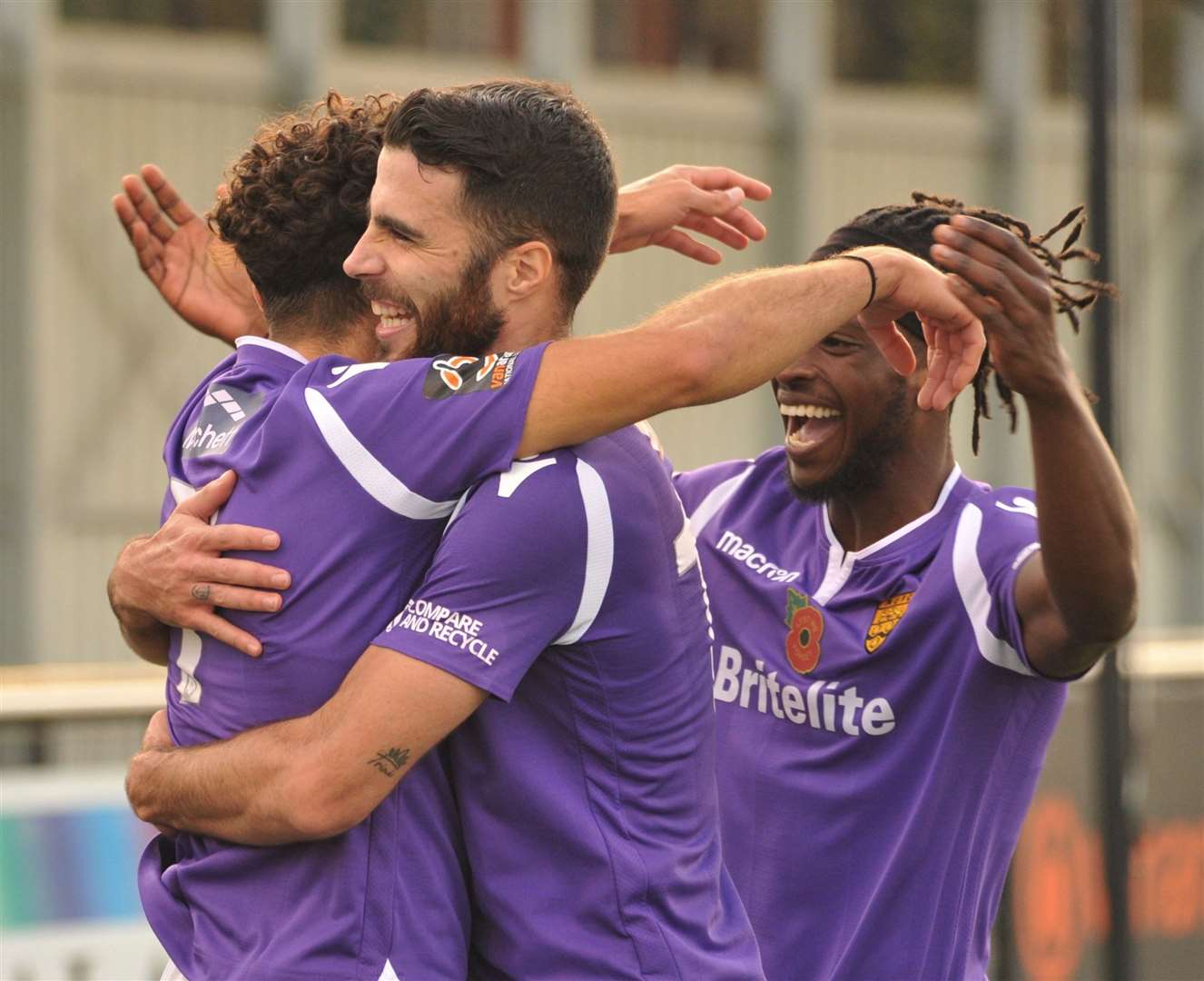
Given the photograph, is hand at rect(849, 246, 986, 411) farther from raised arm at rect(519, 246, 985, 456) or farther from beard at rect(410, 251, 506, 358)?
beard at rect(410, 251, 506, 358)

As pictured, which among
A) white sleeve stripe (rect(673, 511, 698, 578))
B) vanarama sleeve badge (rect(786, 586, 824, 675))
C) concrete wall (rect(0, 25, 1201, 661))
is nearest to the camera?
white sleeve stripe (rect(673, 511, 698, 578))

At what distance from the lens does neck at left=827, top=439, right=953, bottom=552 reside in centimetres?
353

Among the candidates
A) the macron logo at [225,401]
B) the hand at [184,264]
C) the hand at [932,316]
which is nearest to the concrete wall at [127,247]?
the hand at [184,264]

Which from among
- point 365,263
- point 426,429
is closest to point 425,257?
point 365,263

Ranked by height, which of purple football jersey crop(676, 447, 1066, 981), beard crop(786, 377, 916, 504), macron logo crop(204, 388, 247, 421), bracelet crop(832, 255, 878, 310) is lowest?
purple football jersey crop(676, 447, 1066, 981)

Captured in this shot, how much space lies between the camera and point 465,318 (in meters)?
2.79

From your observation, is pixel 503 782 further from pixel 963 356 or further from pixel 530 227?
pixel 963 356

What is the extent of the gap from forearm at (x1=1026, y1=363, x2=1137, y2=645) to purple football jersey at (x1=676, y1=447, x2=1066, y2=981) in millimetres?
262

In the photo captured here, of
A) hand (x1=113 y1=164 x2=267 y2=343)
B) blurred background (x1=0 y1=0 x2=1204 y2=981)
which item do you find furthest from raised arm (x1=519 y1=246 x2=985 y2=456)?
blurred background (x1=0 y1=0 x2=1204 y2=981)

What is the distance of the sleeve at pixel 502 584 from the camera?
2510 mm

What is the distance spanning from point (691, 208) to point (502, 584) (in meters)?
1.31

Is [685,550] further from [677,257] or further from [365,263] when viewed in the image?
[677,257]

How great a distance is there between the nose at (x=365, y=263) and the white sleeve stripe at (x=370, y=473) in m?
0.25

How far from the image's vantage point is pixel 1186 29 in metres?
15.1
